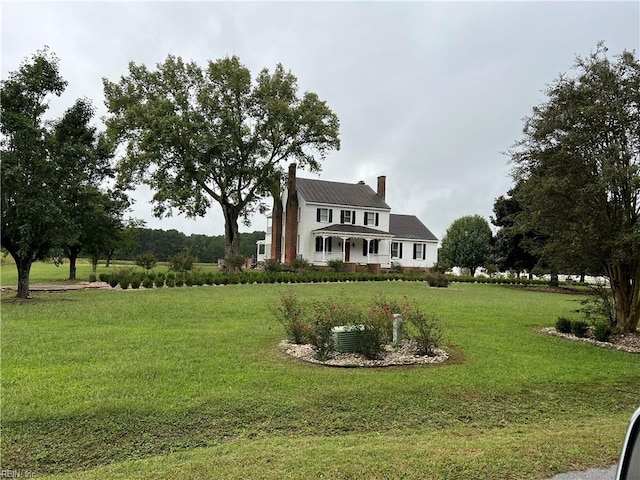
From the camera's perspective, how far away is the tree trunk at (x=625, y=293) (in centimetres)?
1202

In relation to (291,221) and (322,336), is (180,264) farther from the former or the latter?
(322,336)

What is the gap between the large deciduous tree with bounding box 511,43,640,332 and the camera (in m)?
11.2

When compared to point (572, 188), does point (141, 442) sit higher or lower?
lower

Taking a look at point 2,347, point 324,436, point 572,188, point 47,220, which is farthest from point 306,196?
point 324,436

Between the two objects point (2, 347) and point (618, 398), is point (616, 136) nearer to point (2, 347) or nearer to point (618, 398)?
point (618, 398)

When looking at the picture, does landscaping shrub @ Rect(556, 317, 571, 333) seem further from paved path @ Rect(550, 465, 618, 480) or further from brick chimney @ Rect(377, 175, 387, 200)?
brick chimney @ Rect(377, 175, 387, 200)

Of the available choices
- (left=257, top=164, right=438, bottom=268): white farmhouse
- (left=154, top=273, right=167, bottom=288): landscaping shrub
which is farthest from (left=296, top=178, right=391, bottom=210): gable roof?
(left=154, top=273, right=167, bottom=288): landscaping shrub

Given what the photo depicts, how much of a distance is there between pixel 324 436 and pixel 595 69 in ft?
37.0

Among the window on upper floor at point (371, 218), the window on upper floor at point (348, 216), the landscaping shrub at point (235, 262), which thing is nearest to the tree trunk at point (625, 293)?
the landscaping shrub at point (235, 262)

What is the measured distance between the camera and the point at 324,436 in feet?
17.0

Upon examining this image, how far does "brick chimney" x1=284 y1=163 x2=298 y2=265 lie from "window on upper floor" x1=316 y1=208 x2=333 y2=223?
6.52 feet

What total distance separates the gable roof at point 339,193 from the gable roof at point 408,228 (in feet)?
13.3

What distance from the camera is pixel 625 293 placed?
483 inches

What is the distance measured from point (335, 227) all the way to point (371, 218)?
4.51m
